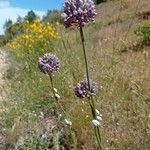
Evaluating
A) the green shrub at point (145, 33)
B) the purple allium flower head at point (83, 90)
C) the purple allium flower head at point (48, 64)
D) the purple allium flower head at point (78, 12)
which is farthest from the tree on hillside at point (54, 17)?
the purple allium flower head at point (78, 12)

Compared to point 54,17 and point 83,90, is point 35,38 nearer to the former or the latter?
point 54,17

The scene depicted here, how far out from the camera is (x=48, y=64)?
12.6 feet

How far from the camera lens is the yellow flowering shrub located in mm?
10160

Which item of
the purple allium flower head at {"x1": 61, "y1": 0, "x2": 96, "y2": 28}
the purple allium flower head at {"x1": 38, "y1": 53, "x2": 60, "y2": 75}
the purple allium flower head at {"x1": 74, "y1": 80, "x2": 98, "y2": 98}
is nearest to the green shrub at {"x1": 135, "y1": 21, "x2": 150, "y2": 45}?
the purple allium flower head at {"x1": 38, "y1": 53, "x2": 60, "y2": 75}

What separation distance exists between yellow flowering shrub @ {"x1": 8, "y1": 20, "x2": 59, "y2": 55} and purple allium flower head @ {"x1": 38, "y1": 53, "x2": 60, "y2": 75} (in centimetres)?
568

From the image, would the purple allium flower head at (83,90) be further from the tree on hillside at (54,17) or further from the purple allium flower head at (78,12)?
the tree on hillside at (54,17)

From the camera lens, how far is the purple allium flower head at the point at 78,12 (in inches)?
118

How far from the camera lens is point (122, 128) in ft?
14.7

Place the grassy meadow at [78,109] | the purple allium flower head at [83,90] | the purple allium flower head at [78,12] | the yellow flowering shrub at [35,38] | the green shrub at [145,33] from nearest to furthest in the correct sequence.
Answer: the purple allium flower head at [78,12]
the purple allium flower head at [83,90]
the grassy meadow at [78,109]
the yellow flowering shrub at [35,38]
the green shrub at [145,33]

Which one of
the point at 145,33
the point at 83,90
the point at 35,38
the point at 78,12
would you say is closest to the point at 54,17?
the point at 35,38

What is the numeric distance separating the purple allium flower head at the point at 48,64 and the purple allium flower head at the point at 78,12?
31.8 inches

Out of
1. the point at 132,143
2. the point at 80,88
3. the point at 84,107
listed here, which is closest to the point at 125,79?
the point at 84,107

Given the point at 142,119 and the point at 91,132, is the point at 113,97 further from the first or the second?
the point at 142,119

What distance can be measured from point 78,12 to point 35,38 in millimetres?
7818
